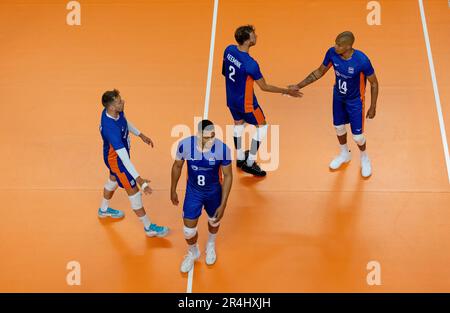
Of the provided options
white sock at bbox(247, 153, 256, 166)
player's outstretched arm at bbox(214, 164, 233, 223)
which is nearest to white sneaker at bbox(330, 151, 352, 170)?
white sock at bbox(247, 153, 256, 166)

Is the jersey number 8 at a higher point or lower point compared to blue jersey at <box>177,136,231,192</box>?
lower

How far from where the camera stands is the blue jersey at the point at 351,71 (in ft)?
23.6

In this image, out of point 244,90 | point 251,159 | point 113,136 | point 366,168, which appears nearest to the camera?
point 113,136

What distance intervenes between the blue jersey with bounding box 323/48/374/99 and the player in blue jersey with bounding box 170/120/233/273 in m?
2.12

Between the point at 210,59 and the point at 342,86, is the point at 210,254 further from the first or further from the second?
the point at 210,59

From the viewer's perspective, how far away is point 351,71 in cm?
725

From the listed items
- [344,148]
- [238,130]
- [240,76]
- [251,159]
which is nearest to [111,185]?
[238,130]

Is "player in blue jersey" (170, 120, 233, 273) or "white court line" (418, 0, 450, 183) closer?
"player in blue jersey" (170, 120, 233, 273)

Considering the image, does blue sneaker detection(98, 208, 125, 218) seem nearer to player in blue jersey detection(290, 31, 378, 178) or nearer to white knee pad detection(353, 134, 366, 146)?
player in blue jersey detection(290, 31, 378, 178)

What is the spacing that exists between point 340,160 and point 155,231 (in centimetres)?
292

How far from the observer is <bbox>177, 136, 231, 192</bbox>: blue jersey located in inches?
242

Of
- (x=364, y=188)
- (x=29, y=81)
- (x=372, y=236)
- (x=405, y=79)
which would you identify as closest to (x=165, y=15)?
(x=29, y=81)

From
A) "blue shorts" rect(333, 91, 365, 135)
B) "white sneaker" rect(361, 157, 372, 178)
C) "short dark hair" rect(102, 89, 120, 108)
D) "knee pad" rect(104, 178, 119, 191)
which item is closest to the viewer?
"short dark hair" rect(102, 89, 120, 108)

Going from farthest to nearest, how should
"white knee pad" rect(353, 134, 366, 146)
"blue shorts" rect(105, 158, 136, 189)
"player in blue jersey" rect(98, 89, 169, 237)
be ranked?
"white knee pad" rect(353, 134, 366, 146) < "blue shorts" rect(105, 158, 136, 189) < "player in blue jersey" rect(98, 89, 169, 237)
